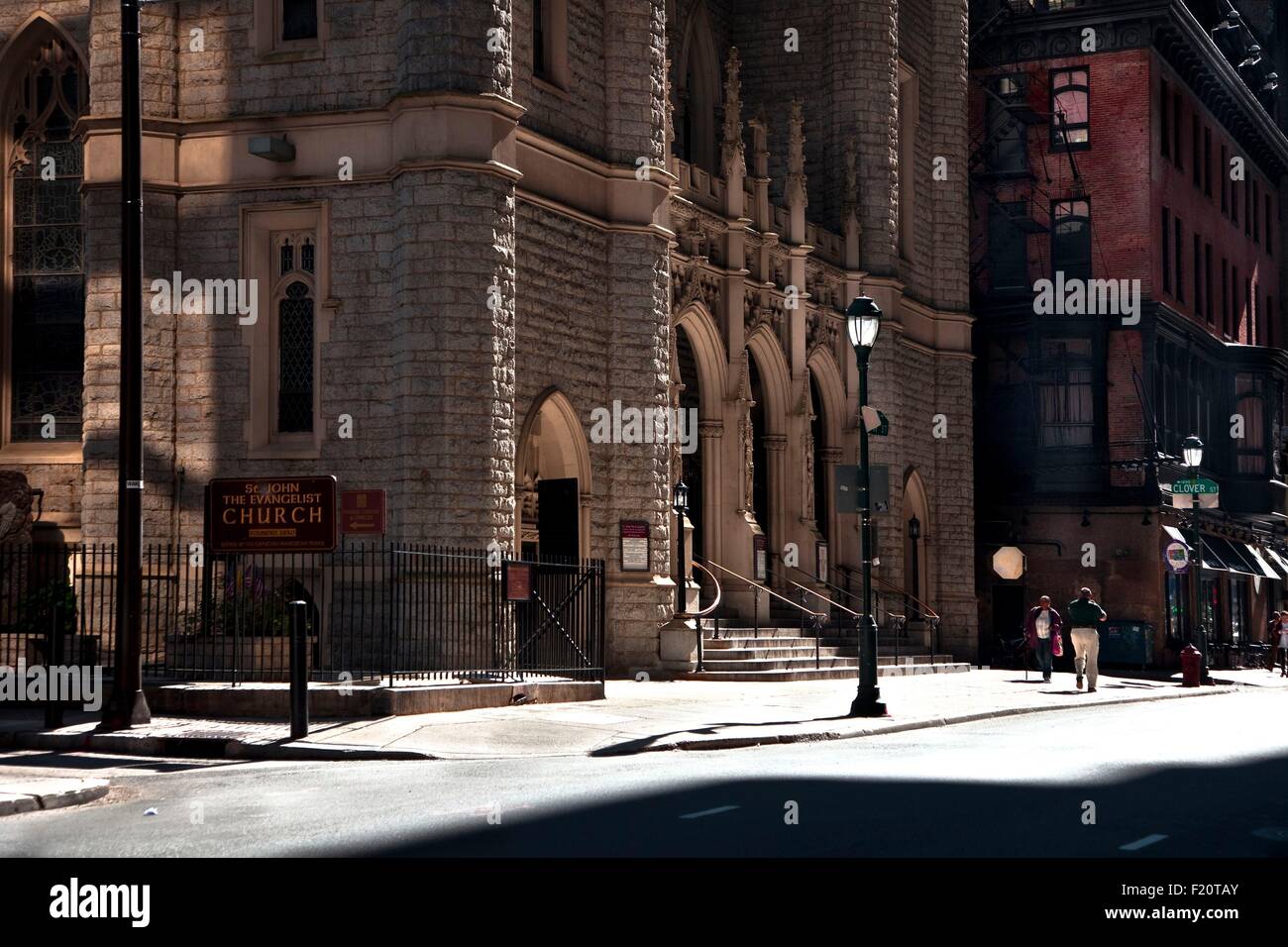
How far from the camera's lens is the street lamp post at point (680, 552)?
30.0 metres

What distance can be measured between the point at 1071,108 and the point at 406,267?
31444 mm

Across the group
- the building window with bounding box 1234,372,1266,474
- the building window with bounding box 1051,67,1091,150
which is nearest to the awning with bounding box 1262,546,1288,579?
the building window with bounding box 1234,372,1266,474

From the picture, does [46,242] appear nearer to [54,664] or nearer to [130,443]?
[130,443]

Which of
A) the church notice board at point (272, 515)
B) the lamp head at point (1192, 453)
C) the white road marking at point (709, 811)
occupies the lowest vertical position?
the white road marking at point (709, 811)

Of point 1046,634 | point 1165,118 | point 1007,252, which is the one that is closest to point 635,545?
point 1046,634

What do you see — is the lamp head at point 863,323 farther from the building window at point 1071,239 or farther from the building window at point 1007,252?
the building window at point 1007,252

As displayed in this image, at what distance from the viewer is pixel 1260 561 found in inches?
2226

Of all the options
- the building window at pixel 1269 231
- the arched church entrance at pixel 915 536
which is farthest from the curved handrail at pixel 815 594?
the building window at pixel 1269 231

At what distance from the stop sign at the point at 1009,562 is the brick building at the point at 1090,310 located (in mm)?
2978

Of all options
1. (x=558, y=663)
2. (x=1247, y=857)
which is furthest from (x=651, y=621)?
(x=1247, y=857)

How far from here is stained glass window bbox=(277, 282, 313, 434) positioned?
2595 centimetres
